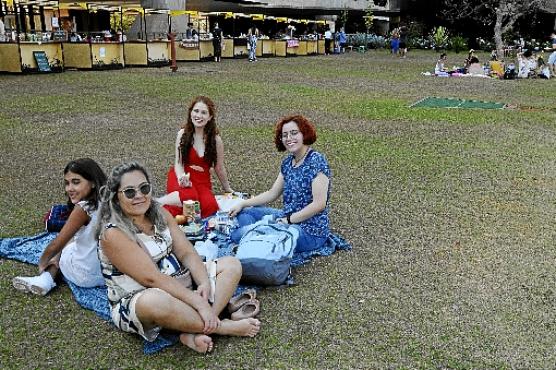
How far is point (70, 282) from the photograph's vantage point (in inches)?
173

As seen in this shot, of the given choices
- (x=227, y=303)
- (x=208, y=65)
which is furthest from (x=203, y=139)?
(x=208, y=65)

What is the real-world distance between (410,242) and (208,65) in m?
20.9

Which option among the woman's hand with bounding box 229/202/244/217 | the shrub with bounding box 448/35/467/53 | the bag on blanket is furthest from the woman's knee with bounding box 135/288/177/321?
the shrub with bounding box 448/35/467/53

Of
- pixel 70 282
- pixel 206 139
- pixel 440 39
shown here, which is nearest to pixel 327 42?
pixel 440 39

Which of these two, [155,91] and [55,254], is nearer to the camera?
[55,254]

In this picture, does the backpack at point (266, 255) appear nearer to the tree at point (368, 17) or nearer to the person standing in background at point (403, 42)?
the person standing in background at point (403, 42)

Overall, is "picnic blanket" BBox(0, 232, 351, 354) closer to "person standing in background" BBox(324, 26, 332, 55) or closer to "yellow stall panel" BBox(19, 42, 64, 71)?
"yellow stall panel" BBox(19, 42, 64, 71)

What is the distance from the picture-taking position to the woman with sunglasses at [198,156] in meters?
5.79

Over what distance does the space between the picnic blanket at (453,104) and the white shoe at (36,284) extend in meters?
10.9

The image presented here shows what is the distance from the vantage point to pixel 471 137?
10227 mm

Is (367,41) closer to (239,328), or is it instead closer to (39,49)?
(39,49)

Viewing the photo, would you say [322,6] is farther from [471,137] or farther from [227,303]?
[227,303]

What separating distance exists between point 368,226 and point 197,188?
1.75 meters

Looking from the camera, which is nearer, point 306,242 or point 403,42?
point 306,242
